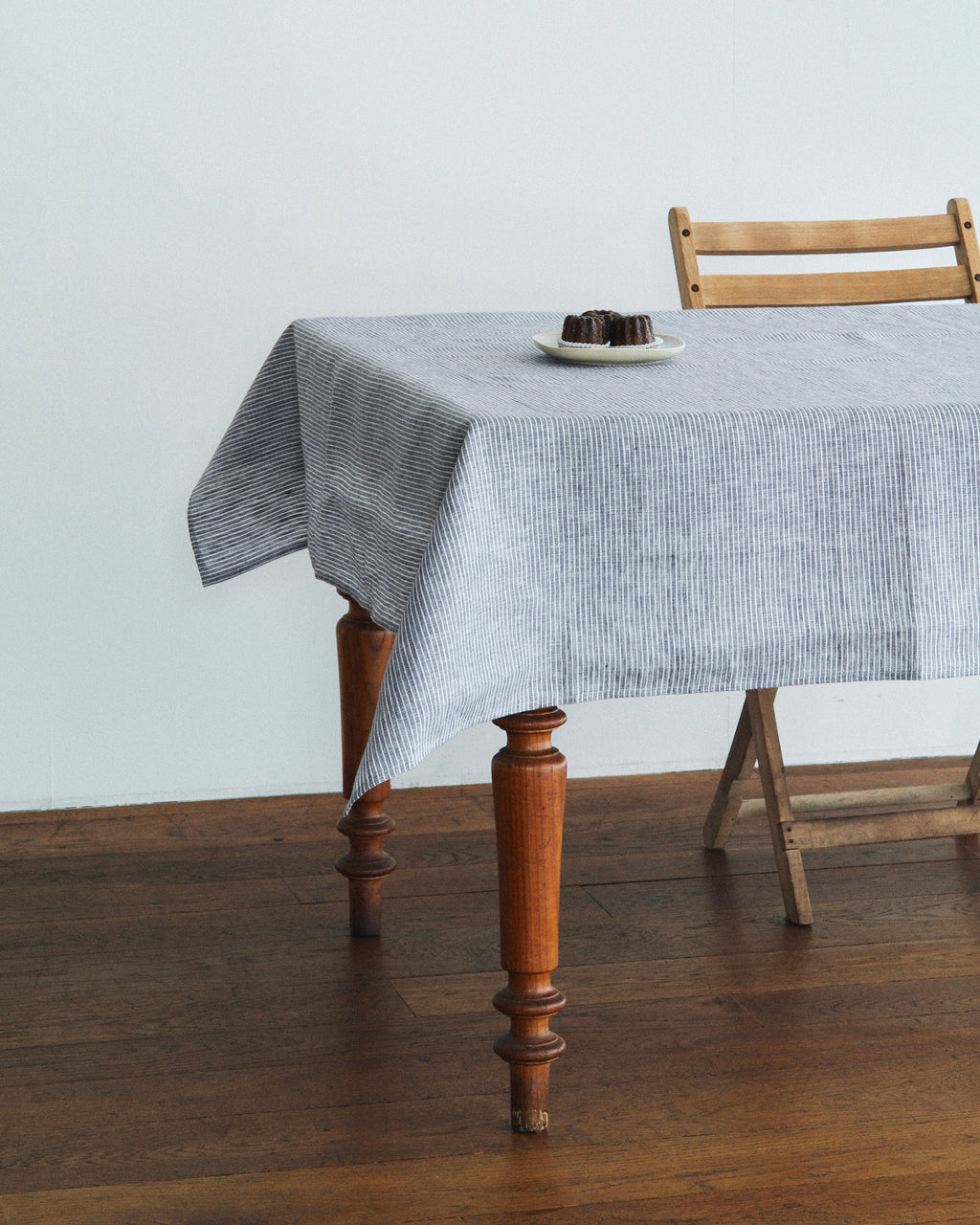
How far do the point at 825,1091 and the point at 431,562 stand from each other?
2.79 ft

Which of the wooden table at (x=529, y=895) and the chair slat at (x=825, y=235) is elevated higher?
the chair slat at (x=825, y=235)

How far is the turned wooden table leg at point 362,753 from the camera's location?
197 cm

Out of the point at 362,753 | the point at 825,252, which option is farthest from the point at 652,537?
the point at 825,252

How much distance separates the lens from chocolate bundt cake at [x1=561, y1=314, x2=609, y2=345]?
1711 millimetres

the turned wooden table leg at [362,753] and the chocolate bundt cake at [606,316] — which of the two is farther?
the turned wooden table leg at [362,753]

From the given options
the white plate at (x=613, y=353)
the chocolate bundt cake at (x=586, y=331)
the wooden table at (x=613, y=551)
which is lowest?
the wooden table at (x=613, y=551)

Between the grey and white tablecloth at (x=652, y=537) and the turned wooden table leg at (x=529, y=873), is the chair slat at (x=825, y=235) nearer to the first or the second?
the grey and white tablecloth at (x=652, y=537)

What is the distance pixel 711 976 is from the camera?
6.62ft

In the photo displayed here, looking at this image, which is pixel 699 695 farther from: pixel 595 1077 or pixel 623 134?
pixel 595 1077

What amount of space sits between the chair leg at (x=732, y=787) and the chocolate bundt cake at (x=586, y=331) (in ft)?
2.50

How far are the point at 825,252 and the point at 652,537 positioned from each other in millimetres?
1205

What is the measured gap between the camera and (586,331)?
1711 millimetres

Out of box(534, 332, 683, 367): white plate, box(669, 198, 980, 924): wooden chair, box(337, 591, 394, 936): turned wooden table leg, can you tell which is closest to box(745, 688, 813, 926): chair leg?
box(669, 198, 980, 924): wooden chair

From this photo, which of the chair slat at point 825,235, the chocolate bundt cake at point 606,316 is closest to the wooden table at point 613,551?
the chocolate bundt cake at point 606,316
